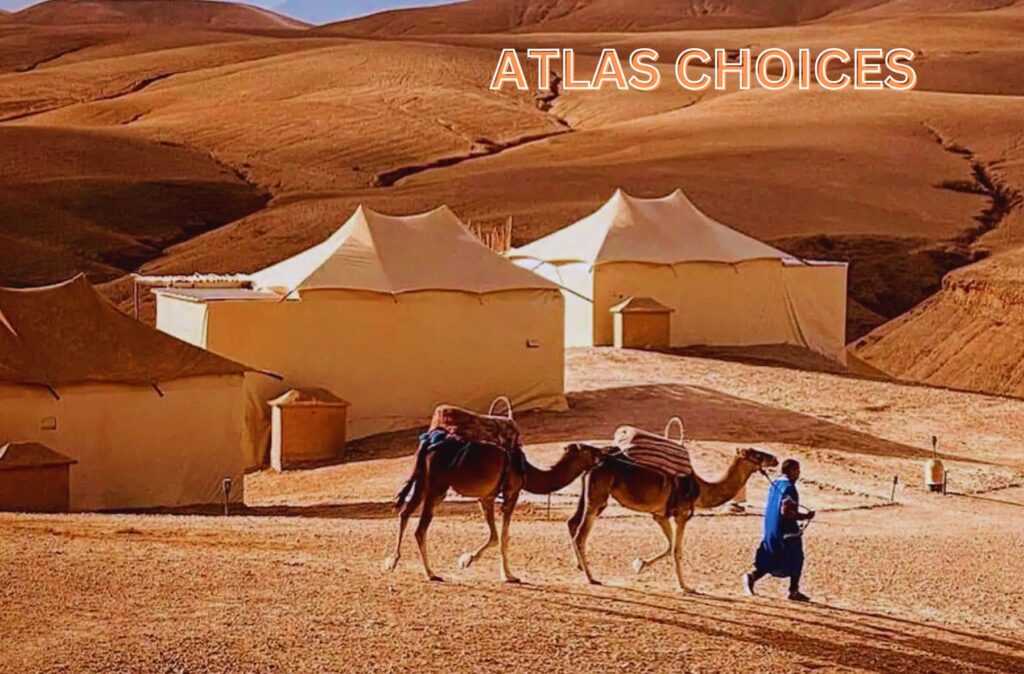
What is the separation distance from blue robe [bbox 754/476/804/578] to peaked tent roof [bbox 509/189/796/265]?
20248mm

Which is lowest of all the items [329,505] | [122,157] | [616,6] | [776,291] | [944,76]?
[329,505]

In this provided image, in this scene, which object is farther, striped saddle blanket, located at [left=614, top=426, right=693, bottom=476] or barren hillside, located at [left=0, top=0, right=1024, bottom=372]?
barren hillside, located at [left=0, top=0, right=1024, bottom=372]

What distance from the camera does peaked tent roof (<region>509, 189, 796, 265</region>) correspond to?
32.1m

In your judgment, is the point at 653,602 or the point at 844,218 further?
the point at 844,218

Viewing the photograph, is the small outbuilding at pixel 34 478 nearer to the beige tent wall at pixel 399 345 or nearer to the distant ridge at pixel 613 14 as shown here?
the beige tent wall at pixel 399 345

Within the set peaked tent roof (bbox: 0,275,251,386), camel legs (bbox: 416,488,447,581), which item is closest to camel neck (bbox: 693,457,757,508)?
camel legs (bbox: 416,488,447,581)

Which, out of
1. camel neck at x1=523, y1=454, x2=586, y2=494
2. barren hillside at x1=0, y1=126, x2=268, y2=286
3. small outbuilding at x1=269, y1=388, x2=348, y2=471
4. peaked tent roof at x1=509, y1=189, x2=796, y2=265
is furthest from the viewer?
barren hillside at x1=0, y1=126, x2=268, y2=286

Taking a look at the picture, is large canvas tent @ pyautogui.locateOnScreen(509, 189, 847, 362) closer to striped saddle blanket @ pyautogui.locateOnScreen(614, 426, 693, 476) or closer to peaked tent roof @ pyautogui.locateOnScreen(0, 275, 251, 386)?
peaked tent roof @ pyautogui.locateOnScreen(0, 275, 251, 386)

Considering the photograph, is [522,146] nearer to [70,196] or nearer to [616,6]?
[70,196]

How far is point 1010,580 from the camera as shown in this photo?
13.9m

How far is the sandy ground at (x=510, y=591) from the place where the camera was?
901 centimetres

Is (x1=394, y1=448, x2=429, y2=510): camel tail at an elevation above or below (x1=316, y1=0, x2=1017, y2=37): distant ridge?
below

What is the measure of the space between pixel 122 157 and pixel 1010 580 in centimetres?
5032

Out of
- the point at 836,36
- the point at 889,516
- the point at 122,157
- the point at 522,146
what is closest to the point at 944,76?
the point at 836,36
